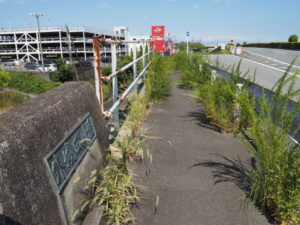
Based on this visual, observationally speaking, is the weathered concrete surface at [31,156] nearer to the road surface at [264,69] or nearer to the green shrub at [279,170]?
the green shrub at [279,170]

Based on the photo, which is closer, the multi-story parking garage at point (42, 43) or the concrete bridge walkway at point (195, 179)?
the concrete bridge walkway at point (195, 179)

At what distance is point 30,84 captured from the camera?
35.2 meters

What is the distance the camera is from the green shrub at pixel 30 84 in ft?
112

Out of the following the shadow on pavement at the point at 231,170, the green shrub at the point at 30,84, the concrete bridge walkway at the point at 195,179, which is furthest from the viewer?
the green shrub at the point at 30,84

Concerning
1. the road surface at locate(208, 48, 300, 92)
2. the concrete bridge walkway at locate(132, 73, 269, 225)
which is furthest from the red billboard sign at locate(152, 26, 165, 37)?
the concrete bridge walkway at locate(132, 73, 269, 225)

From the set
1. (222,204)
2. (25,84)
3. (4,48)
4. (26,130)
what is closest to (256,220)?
(222,204)

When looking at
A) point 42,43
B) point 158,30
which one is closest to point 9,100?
point 158,30

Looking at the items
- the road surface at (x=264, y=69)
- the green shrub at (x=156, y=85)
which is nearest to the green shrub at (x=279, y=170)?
the road surface at (x=264, y=69)

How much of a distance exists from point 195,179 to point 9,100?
22.4 metres

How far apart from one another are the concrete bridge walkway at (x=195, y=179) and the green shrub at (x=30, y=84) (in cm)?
3218

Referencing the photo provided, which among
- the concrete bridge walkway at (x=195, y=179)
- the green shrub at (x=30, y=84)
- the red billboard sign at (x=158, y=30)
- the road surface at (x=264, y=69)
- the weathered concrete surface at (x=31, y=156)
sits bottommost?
the green shrub at (x=30, y=84)

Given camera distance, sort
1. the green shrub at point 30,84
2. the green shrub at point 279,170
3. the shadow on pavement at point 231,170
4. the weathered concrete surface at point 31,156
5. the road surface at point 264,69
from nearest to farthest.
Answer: the weathered concrete surface at point 31,156, the green shrub at point 279,170, the shadow on pavement at point 231,170, the road surface at point 264,69, the green shrub at point 30,84

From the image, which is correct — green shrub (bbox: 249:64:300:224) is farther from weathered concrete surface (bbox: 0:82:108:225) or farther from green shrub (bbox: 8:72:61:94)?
→ green shrub (bbox: 8:72:61:94)

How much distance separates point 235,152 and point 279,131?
51.8 inches
